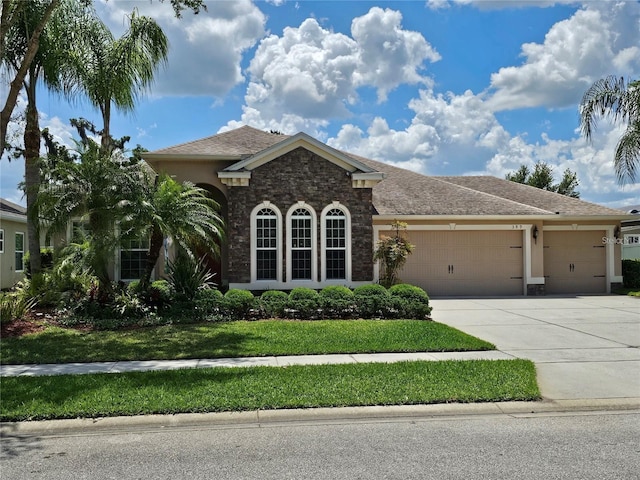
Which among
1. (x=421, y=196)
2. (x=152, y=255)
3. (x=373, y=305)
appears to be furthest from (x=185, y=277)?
(x=421, y=196)

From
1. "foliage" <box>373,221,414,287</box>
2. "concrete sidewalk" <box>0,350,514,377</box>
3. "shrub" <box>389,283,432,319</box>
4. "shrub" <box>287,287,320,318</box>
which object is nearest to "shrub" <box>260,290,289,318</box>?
"shrub" <box>287,287,320,318</box>

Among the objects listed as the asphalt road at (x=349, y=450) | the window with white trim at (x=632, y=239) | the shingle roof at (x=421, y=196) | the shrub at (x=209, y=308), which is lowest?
the asphalt road at (x=349, y=450)

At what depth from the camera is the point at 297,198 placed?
17250mm

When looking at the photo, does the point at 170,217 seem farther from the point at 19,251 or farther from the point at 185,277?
the point at 19,251

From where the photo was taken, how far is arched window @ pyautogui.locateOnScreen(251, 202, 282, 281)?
56.0 feet

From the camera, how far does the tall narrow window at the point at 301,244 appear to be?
17.3m

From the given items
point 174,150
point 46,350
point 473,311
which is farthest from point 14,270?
point 473,311

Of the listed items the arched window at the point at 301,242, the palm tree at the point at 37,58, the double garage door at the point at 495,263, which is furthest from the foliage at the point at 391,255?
the palm tree at the point at 37,58

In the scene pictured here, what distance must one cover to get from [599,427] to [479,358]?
3169 millimetres

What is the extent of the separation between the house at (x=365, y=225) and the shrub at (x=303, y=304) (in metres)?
3.24

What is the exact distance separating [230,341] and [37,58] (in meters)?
10.3

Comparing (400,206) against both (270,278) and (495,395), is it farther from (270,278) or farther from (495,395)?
(495,395)

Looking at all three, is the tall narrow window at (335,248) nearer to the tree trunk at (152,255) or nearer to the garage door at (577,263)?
the tree trunk at (152,255)

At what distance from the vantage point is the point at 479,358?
898 cm
